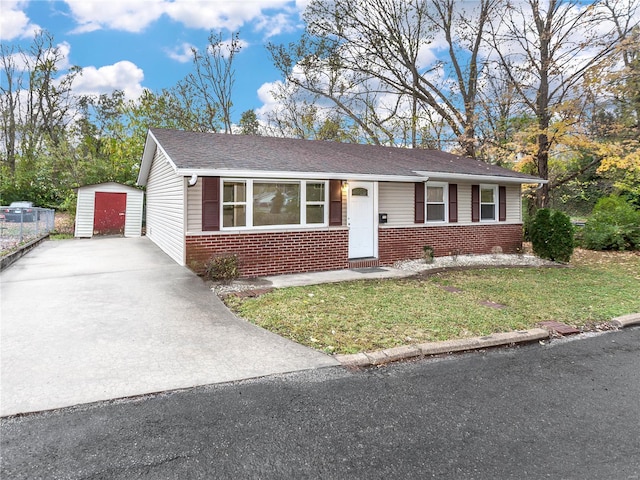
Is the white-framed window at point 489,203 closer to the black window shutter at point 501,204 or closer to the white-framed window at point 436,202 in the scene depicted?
the black window shutter at point 501,204

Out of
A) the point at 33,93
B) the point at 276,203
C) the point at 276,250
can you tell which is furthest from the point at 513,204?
the point at 33,93

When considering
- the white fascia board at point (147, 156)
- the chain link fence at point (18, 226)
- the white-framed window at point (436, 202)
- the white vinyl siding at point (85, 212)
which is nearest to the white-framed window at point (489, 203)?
the white-framed window at point (436, 202)

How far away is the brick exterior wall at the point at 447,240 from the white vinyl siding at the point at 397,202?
0.29 meters

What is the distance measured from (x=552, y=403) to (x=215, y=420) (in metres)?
2.74

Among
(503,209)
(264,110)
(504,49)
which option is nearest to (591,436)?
(503,209)

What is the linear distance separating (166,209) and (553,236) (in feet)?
37.5

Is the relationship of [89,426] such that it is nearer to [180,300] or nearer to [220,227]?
[180,300]

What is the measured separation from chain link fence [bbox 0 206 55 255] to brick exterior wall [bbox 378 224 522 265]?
31.9 feet

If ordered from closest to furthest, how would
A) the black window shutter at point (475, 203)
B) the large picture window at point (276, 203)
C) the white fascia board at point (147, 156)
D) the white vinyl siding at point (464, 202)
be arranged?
the large picture window at point (276, 203) → the white fascia board at point (147, 156) → the white vinyl siding at point (464, 202) → the black window shutter at point (475, 203)

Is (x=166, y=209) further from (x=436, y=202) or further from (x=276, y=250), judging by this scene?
(x=436, y=202)

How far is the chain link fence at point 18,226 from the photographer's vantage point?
9.27 metres

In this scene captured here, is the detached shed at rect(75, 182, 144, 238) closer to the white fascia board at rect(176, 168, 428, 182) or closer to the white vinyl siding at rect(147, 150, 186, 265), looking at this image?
the white vinyl siding at rect(147, 150, 186, 265)

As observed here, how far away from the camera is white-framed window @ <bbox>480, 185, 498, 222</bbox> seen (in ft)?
39.4

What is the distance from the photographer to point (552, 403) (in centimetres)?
301
